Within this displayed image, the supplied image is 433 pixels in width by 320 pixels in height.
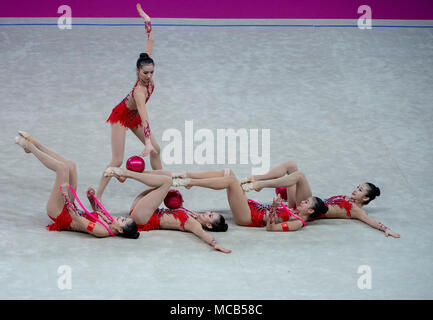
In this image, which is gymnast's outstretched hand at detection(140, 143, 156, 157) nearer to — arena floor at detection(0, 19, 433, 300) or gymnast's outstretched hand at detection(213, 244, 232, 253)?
arena floor at detection(0, 19, 433, 300)

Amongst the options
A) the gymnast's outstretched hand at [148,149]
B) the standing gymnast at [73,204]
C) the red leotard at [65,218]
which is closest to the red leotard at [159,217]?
the standing gymnast at [73,204]

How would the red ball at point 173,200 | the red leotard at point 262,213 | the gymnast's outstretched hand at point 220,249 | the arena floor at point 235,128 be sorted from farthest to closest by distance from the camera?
the red leotard at point 262,213 < the red ball at point 173,200 < the gymnast's outstretched hand at point 220,249 < the arena floor at point 235,128

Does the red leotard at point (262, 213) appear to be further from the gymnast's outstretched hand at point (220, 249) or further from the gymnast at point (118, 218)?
the gymnast's outstretched hand at point (220, 249)

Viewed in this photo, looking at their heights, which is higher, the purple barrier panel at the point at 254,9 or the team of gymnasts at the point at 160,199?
the purple barrier panel at the point at 254,9

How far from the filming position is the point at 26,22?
9.02 meters

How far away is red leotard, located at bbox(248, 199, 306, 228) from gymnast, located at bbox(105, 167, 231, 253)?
0.95 ft

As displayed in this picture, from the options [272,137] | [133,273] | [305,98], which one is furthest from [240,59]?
[133,273]

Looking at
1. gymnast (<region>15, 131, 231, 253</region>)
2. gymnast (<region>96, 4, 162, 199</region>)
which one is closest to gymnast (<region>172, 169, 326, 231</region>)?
gymnast (<region>15, 131, 231, 253</region>)

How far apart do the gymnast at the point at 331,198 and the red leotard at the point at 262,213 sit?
16 centimetres

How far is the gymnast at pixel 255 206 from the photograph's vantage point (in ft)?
17.2

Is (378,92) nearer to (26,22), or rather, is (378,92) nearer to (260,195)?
(260,195)

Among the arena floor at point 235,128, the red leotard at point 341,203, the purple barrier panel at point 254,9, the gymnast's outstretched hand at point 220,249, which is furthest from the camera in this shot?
the purple barrier panel at point 254,9

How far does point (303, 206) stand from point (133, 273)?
1.58m

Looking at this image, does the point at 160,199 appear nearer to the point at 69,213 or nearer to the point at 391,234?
the point at 69,213
